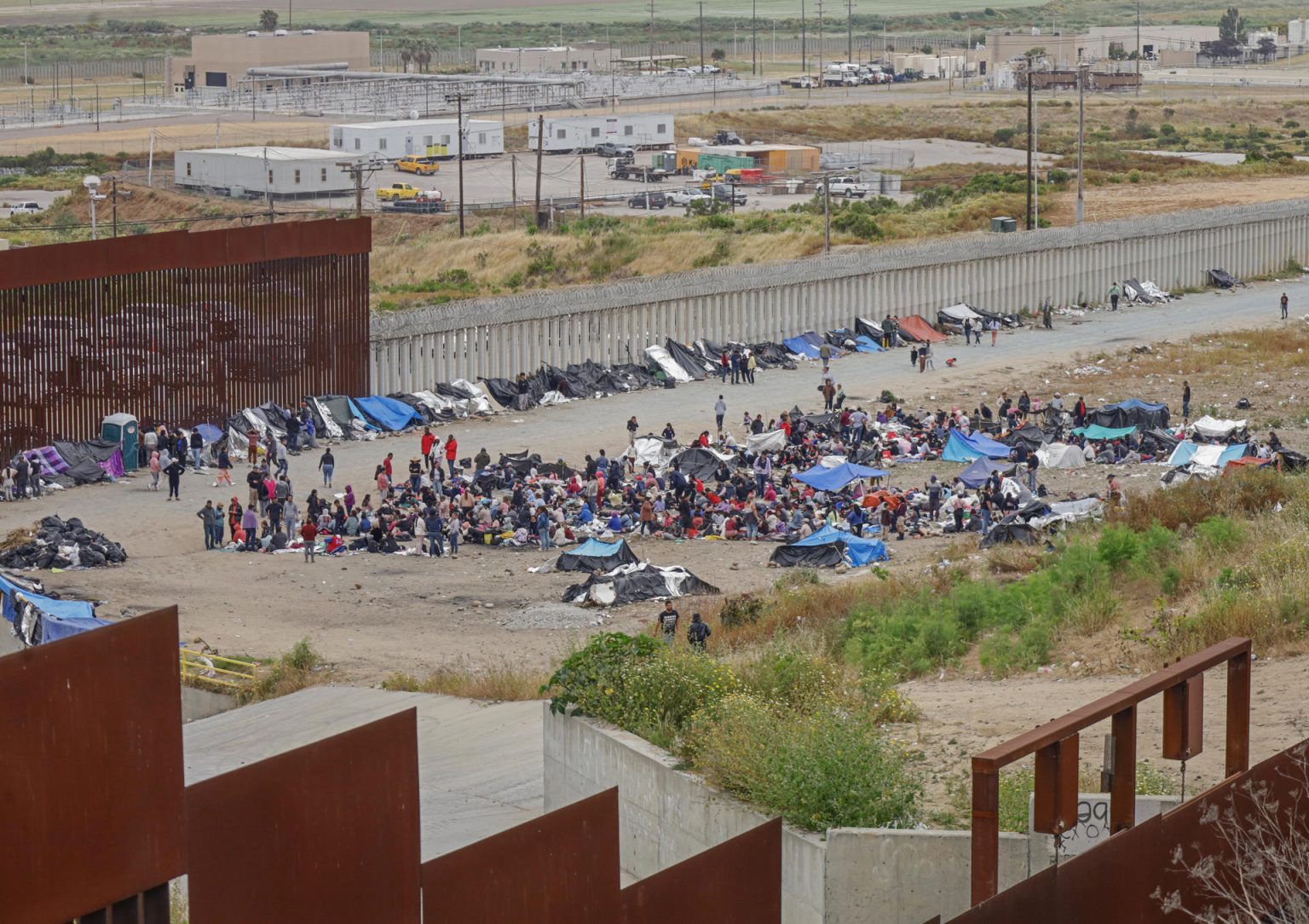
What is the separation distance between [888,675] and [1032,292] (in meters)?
44.4

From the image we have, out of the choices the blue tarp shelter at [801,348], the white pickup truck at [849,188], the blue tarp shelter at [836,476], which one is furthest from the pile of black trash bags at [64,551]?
the white pickup truck at [849,188]

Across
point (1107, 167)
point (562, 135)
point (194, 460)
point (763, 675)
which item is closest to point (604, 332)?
point (194, 460)

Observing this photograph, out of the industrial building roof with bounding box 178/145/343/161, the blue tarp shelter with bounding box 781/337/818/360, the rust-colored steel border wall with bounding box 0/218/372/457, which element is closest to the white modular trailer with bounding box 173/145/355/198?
the industrial building roof with bounding box 178/145/343/161

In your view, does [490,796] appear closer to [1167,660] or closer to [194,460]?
[1167,660]

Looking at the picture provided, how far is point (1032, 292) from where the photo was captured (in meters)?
59.6

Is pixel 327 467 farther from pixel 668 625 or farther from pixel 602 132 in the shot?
pixel 602 132

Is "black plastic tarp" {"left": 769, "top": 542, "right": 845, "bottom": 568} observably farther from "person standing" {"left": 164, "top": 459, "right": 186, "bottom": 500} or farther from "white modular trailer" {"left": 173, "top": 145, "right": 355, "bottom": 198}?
"white modular trailer" {"left": 173, "top": 145, "right": 355, "bottom": 198}

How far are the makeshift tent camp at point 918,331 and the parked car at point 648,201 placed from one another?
3074 cm

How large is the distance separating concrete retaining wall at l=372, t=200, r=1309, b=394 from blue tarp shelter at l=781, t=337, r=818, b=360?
1.13m

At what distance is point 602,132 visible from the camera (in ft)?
346

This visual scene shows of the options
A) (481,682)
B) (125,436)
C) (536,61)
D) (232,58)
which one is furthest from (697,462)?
(536,61)

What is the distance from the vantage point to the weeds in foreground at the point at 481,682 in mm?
21953

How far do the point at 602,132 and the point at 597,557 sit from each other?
76571 millimetres

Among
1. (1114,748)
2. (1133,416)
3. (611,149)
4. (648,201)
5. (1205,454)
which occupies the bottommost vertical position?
(1205,454)
